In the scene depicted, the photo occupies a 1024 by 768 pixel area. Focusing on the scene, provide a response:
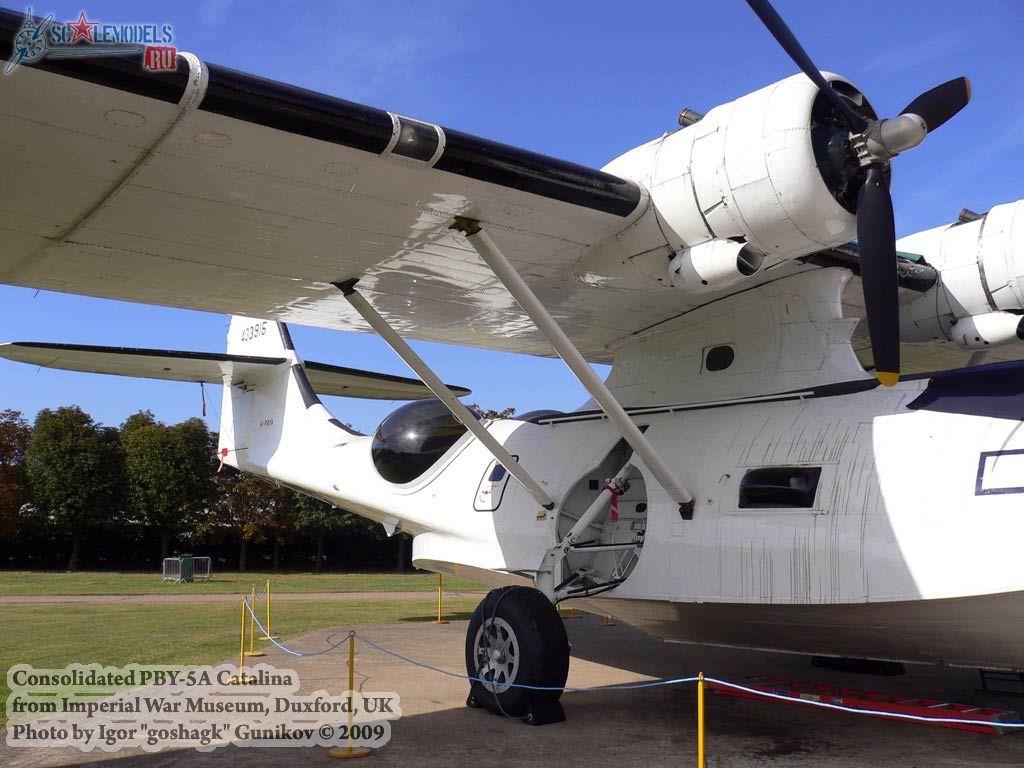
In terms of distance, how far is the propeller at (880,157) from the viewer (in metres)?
6.33

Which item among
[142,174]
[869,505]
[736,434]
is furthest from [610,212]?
[142,174]

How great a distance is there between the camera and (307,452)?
13.0 meters

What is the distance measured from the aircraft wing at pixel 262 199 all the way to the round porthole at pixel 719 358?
2.15ft

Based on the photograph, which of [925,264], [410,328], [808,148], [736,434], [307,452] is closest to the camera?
[808,148]

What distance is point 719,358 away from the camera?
8891 mm

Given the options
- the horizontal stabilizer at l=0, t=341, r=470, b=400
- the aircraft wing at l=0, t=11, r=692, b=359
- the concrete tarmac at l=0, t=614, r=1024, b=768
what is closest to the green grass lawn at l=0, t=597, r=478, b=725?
the concrete tarmac at l=0, t=614, r=1024, b=768

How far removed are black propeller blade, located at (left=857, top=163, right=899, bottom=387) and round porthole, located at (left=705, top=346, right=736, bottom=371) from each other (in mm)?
2063

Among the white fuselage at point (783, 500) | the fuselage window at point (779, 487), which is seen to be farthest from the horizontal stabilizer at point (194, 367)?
the fuselage window at point (779, 487)

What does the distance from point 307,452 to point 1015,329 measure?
9448 mm

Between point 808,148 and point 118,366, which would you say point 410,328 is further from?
point 808,148

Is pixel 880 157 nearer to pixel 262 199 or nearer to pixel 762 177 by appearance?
pixel 762 177

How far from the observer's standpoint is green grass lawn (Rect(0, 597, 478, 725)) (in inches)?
478

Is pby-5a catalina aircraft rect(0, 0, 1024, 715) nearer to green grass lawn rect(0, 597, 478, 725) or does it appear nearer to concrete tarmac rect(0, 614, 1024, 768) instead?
concrete tarmac rect(0, 614, 1024, 768)

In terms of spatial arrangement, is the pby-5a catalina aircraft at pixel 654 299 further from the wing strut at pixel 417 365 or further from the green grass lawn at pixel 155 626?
the green grass lawn at pixel 155 626
